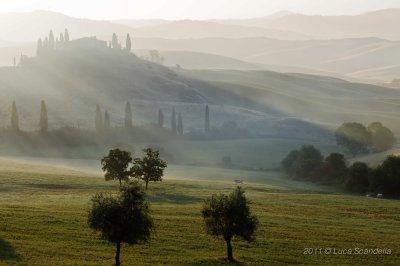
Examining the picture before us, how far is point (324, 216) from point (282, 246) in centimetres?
1974

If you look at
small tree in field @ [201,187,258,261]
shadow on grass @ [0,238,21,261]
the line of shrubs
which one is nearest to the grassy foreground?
shadow on grass @ [0,238,21,261]

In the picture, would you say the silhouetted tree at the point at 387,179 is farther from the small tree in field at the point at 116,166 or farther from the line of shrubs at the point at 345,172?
the small tree in field at the point at 116,166

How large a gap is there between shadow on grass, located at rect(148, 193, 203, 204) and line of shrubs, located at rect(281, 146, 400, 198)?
41562 millimetres

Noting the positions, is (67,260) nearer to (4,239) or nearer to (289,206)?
(4,239)

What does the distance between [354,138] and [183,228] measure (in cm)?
11724

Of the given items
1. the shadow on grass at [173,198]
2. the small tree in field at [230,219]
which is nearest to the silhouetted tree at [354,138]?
the shadow on grass at [173,198]

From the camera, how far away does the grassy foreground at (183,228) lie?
53841mm

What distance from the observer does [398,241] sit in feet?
214

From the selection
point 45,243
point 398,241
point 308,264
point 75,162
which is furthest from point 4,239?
point 75,162

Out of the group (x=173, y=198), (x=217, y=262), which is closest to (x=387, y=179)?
(x=173, y=198)

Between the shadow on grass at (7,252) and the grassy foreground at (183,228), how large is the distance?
4 cm

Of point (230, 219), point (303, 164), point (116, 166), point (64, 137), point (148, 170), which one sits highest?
point (64, 137)

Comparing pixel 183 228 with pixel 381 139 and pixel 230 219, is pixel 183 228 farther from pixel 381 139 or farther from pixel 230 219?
Result: pixel 381 139

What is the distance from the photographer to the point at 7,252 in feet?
168
